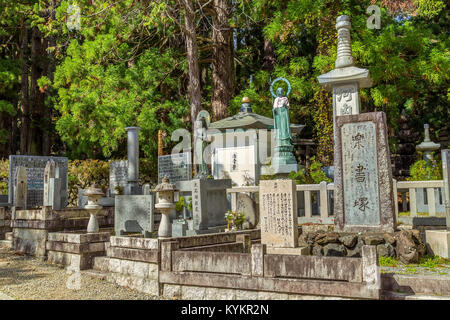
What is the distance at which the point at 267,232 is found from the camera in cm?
711

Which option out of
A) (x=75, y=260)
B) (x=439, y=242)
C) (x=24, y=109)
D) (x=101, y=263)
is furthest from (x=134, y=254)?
(x=24, y=109)

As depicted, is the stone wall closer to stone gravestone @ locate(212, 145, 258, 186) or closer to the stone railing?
the stone railing

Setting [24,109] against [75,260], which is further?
[24,109]

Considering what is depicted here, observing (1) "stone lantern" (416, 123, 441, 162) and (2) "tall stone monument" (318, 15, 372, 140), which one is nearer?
(2) "tall stone monument" (318, 15, 372, 140)

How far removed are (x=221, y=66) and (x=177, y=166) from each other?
5171 millimetres

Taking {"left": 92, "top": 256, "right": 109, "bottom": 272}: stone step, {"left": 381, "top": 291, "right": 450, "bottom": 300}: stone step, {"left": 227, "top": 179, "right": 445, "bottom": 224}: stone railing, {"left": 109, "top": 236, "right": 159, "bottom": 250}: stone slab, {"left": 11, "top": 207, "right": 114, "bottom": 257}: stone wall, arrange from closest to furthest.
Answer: {"left": 381, "top": 291, "right": 450, "bottom": 300}: stone step
{"left": 109, "top": 236, "right": 159, "bottom": 250}: stone slab
{"left": 92, "top": 256, "right": 109, "bottom": 272}: stone step
{"left": 227, "top": 179, "right": 445, "bottom": 224}: stone railing
{"left": 11, "top": 207, "right": 114, "bottom": 257}: stone wall

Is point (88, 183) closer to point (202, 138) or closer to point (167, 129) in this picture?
point (167, 129)

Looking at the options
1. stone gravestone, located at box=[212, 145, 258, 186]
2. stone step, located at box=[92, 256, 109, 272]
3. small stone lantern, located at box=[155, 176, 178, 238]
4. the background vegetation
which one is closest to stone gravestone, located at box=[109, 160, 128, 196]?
the background vegetation

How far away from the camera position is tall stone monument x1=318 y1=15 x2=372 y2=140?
34.2 ft

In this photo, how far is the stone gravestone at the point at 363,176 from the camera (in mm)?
7758

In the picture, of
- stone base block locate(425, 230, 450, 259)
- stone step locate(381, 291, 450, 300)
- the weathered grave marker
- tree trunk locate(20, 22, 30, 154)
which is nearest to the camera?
stone step locate(381, 291, 450, 300)

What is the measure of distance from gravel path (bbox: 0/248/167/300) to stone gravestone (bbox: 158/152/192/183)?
6340mm

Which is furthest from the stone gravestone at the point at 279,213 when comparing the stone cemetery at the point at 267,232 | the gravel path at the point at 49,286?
the gravel path at the point at 49,286

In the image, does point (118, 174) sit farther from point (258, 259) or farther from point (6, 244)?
point (258, 259)
